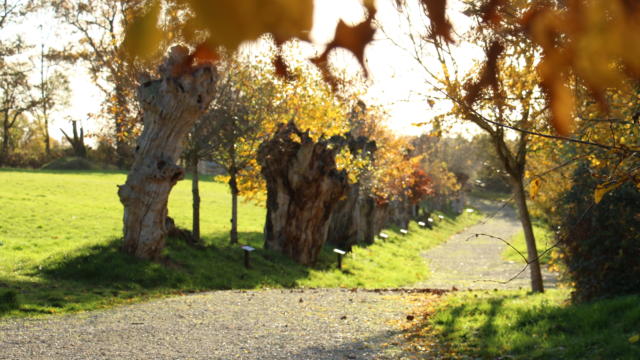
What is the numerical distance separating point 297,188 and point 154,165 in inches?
246

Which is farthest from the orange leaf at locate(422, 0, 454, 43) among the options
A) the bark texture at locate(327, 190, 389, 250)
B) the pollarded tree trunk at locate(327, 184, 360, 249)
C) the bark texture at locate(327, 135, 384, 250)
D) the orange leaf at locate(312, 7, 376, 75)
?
the pollarded tree trunk at locate(327, 184, 360, 249)

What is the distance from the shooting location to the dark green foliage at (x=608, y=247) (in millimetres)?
8711

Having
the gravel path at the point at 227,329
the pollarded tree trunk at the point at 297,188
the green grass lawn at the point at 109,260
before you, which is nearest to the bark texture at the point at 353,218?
the green grass lawn at the point at 109,260

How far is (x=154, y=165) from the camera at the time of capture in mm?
13461

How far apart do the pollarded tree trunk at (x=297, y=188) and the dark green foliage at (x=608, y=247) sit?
10267mm

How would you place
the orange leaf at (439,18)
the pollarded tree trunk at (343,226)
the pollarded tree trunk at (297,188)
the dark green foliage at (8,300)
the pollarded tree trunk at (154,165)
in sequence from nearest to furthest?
the orange leaf at (439,18) → the dark green foliage at (8,300) → the pollarded tree trunk at (154,165) → the pollarded tree trunk at (297,188) → the pollarded tree trunk at (343,226)

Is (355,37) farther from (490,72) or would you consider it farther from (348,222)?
(348,222)

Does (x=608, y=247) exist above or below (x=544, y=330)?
above

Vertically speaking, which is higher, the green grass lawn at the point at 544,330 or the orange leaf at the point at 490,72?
the orange leaf at the point at 490,72

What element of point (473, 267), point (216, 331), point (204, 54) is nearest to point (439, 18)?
point (204, 54)

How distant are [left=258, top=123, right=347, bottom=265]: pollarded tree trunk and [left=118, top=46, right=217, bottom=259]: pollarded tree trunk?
18.0 feet

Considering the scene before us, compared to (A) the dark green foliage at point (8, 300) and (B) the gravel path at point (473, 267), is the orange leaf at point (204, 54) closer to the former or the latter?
(A) the dark green foliage at point (8, 300)

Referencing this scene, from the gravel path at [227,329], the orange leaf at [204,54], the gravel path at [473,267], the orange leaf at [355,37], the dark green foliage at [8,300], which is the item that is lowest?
the gravel path at [473,267]

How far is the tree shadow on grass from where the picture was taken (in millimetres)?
11055
